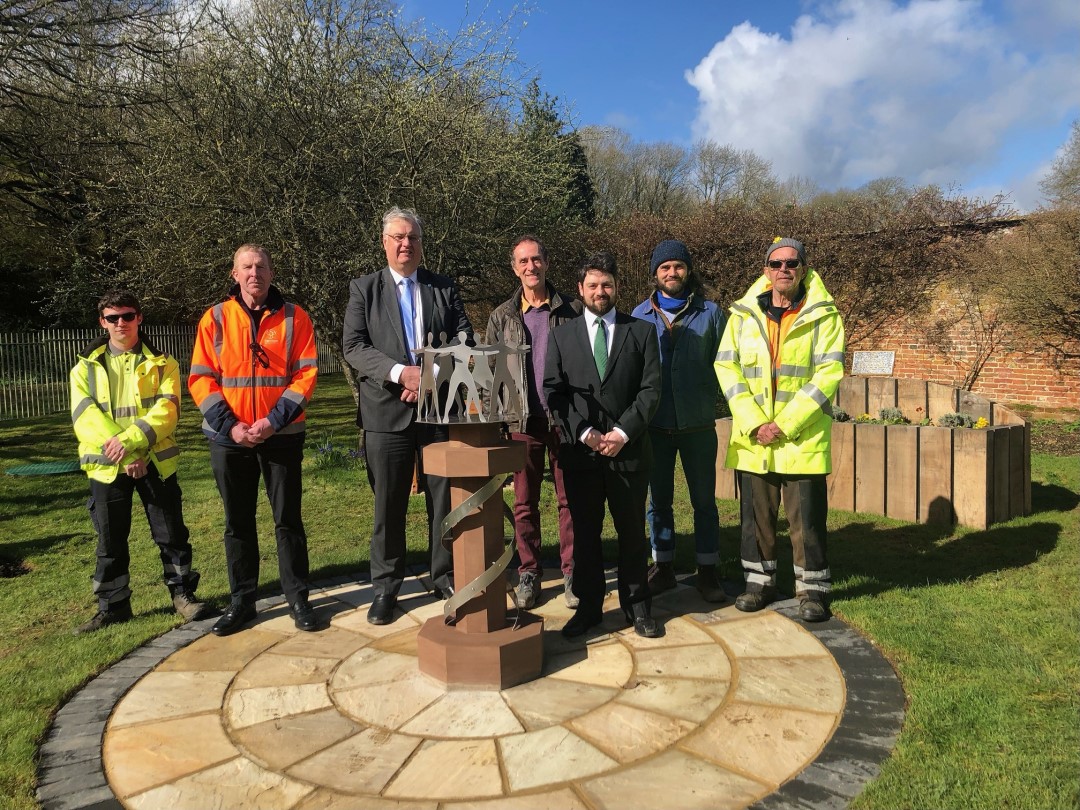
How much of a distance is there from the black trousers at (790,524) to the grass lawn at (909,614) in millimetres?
300

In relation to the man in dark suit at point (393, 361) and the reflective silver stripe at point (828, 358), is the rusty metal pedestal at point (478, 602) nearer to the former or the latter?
the man in dark suit at point (393, 361)

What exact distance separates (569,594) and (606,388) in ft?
4.47

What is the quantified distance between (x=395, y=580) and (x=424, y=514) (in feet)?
7.93

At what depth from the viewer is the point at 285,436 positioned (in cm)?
393

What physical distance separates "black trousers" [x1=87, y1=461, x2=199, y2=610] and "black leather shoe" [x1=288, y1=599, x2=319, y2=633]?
2.48 ft

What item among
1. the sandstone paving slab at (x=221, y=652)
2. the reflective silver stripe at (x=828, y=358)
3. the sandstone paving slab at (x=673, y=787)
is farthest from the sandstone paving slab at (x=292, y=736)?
the reflective silver stripe at (x=828, y=358)

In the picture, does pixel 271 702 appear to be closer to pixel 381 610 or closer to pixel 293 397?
pixel 381 610

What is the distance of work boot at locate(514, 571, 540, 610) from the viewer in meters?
4.23

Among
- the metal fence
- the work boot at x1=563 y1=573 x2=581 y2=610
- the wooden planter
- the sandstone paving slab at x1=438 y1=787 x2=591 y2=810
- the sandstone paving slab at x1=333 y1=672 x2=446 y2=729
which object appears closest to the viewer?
the sandstone paving slab at x1=438 y1=787 x2=591 y2=810

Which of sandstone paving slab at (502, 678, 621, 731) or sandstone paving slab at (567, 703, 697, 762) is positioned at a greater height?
sandstone paving slab at (502, 678, 621, 731)

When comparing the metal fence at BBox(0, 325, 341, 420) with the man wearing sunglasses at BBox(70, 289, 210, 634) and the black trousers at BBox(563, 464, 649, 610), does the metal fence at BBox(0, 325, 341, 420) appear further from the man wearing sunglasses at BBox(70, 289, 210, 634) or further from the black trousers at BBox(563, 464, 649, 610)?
the black trousers at BBox(563, 464, 649, 610)

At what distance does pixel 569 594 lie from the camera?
4.28 metres

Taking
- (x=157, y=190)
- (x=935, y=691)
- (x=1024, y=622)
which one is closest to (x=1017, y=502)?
(x=1024, y=622)

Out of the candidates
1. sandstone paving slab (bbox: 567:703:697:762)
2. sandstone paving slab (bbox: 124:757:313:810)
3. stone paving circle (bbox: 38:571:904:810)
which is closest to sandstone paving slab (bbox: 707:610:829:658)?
stone paving circle (bbox: 38:571:904:810)
